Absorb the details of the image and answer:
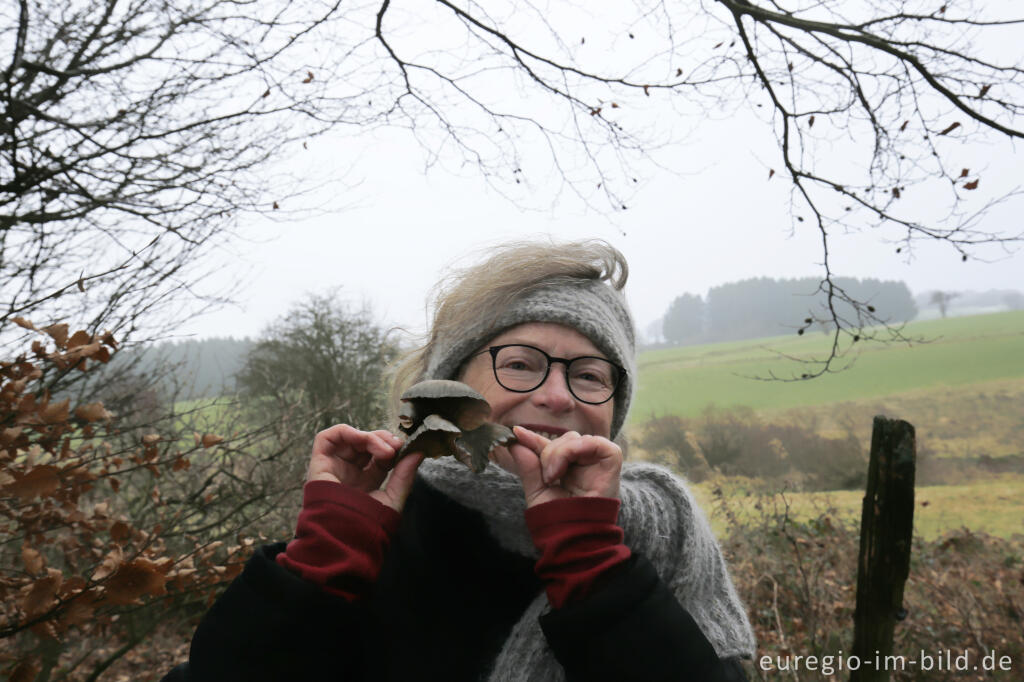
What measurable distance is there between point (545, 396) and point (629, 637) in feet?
2.08

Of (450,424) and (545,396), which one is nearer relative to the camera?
(450,424)

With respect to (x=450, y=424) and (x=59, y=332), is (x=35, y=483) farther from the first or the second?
(x=450, y=424)

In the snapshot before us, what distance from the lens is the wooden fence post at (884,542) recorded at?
289 centimetres

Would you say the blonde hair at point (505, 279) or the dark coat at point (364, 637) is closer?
the dark coat at point (364, 637)

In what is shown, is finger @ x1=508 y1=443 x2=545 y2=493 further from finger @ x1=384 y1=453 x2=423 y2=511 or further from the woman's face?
finger @ x1=384 y1=453 x2=423 y2=511

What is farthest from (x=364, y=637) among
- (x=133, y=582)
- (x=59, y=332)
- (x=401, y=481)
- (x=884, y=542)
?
(x=884, y=542)

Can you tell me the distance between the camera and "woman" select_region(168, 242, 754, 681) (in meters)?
1.11

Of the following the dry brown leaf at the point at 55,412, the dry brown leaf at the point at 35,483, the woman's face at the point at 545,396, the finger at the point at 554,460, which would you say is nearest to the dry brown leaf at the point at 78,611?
the dry brown leaf at the point at 35,483

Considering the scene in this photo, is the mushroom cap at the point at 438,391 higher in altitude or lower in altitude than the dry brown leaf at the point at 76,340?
lower

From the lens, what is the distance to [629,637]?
1091 millimetres

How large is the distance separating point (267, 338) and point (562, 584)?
14539 mm

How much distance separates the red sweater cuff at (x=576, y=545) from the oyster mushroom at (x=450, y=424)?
0.19m

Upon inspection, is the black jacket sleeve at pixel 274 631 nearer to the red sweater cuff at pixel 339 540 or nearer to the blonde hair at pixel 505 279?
the red sweater cuff at pixel 339 540

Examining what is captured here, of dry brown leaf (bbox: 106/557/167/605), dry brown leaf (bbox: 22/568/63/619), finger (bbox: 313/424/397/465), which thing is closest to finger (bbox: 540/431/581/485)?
finger (bbox: 313/424/397/465)
